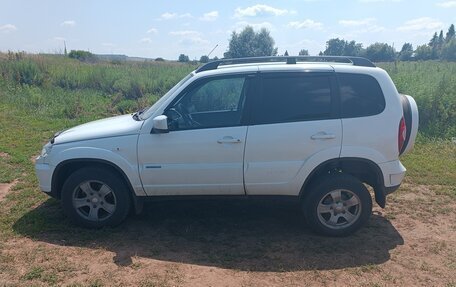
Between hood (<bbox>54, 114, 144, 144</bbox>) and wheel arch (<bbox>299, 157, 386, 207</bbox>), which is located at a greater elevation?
hood (<bbox>54, 114, 144, 144</bbox>)

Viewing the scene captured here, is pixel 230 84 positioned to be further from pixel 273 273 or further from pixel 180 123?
pixel 273 273

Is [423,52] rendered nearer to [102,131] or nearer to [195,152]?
[195,152]

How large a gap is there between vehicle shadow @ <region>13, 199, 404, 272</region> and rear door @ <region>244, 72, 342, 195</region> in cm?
56

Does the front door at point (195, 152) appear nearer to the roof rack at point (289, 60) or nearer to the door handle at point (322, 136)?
the roof rack at point (289, 60)

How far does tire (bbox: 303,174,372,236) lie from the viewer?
4.34 meters

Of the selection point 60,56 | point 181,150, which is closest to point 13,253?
point 181,150

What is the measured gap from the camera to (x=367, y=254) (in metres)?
4.09

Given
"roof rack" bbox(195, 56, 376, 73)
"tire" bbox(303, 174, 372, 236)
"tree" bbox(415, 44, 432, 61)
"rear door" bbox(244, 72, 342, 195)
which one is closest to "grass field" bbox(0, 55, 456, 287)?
"tire" bbox(303, 174, 372, 236)

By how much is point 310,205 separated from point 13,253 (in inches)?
124

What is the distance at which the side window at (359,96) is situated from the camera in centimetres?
430

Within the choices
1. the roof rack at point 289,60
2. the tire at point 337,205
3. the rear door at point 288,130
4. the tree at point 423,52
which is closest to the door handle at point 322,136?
the rear door at point 288,130

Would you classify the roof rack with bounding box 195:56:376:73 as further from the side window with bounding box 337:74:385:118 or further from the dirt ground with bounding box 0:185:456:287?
the dirt ground with bounding box 0:185:456:287

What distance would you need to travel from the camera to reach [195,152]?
4293 millimetres

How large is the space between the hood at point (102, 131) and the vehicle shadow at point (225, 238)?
1026 millimetres
